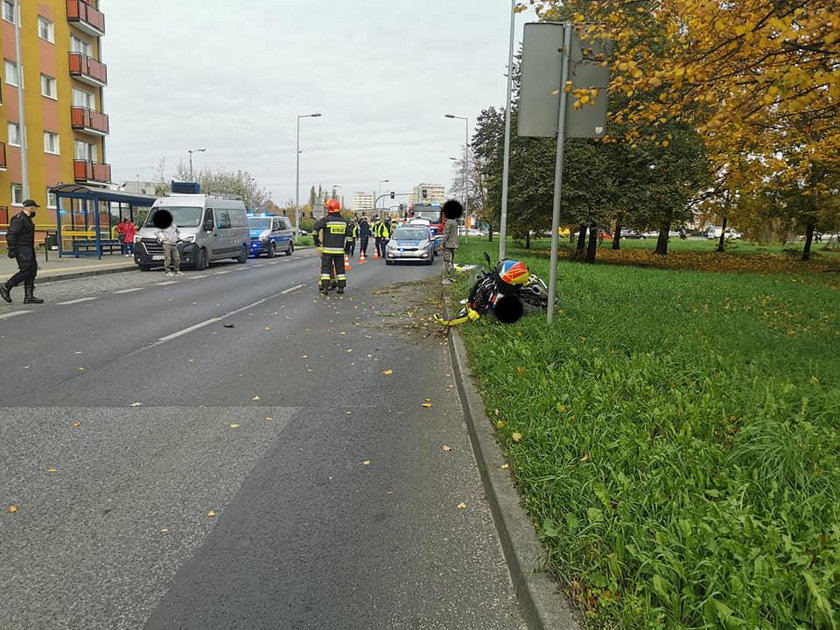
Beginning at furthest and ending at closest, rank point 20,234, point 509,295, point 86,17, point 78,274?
point 86,17, point 78,274, point 20,234, point 509,295

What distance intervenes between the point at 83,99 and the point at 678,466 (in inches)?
1750

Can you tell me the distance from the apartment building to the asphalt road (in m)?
30.4

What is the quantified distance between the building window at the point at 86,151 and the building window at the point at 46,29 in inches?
227

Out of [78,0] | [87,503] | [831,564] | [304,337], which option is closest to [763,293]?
[304,337]

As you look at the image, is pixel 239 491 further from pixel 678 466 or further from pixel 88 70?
pixel 88 70

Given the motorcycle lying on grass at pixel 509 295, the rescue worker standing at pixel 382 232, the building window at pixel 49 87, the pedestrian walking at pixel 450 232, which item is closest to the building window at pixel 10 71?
the building window at pixel 49 87

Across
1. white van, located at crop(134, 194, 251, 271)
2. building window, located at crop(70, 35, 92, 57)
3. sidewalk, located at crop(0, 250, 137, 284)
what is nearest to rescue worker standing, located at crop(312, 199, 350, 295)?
sidewalk, located at crop(0, 250, 137, 284)

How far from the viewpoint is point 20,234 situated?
12461 mm

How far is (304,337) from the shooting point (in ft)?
31.1

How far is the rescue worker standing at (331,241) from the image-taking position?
565 inches

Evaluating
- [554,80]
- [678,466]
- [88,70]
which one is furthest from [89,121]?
[678,466]

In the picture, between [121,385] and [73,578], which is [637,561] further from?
[121,385]

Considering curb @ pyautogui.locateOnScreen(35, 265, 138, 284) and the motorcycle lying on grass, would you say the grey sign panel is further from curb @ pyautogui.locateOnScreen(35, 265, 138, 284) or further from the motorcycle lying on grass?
curb @ pyautogui.locateOnScreen(35, 265, 138, 284)

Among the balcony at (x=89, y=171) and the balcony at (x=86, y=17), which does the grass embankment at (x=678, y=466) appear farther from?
the balcony at (x=86, y=17)
